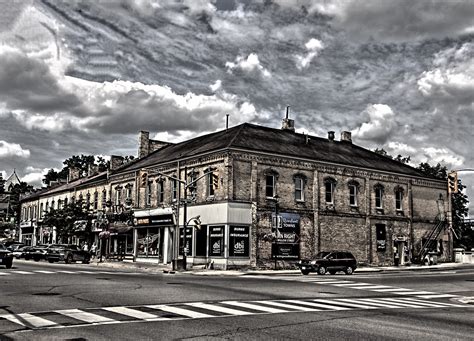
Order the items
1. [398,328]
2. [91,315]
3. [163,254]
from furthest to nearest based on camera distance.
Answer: [163,254] < [91,315] < [398,328]

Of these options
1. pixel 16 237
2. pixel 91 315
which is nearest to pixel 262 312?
pixel 91 315

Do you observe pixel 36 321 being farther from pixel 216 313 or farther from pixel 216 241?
pixel 216 241

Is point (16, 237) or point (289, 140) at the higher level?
point (289, 140)

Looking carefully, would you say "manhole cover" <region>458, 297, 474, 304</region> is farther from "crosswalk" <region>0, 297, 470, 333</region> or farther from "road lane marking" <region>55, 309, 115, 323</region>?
"road lane marking" <region>55, 309, 115, 323</region>

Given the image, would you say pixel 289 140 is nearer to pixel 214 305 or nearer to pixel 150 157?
pixel 150 157

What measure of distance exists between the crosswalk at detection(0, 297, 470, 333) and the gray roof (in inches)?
906

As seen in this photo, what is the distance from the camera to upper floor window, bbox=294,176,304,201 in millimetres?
42312

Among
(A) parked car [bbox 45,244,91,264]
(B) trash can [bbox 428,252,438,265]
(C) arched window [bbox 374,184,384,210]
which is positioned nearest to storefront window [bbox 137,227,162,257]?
(A) parked car [bbox 45,244,91,264]

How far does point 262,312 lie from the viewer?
13.3 metres

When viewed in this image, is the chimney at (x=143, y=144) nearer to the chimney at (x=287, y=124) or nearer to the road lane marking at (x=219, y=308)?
the chimney at (x=287, y=124)

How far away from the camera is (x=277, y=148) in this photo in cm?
4225

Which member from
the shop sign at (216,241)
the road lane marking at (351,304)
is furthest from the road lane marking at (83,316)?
the shop sign at (216,241)

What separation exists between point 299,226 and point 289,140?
7.83 metres

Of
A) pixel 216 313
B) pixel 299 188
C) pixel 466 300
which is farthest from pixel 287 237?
pixel 216 313
